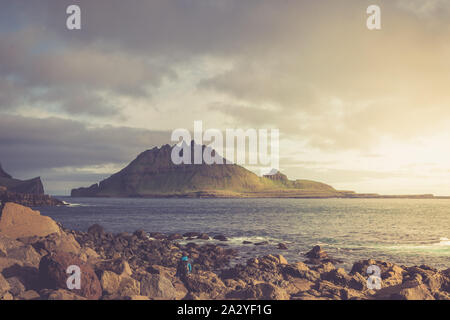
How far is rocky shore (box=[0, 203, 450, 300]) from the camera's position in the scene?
16.3 meters

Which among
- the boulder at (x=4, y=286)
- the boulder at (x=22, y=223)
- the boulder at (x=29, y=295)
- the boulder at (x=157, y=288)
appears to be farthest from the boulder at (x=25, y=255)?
the boulder at (x=157, y=288)

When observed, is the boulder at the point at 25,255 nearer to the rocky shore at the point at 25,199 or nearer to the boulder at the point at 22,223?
the boulder at the point at 22,223

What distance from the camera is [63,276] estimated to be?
1616 cm

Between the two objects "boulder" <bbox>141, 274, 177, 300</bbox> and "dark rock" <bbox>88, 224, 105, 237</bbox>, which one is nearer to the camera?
"boulder" <bbox>141, 274, 177, 300</bbox>

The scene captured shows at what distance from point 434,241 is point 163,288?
45.0m

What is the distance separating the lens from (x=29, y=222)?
27656 millimetres

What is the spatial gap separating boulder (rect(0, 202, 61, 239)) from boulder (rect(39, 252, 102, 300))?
11627mm

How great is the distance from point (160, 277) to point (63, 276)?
14.4 ft

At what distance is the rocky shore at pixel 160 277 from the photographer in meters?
16.3

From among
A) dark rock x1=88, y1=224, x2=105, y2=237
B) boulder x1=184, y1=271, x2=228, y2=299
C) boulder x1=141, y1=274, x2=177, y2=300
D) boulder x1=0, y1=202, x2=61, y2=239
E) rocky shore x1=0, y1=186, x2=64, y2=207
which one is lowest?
rocky shore x1=0, y1=186, x2=64, y2=207

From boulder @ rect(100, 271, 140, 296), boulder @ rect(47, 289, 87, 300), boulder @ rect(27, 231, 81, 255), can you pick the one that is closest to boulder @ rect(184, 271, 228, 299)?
boulder @ rect(100, 271, 140, 296)

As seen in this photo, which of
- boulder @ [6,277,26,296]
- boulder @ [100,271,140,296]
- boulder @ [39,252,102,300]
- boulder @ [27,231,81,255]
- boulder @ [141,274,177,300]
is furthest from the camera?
boulder @ [27,231,81,255]

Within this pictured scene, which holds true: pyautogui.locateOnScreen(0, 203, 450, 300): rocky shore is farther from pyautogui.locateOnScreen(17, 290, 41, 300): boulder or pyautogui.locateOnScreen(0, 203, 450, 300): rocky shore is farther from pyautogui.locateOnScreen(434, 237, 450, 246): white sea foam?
pyautogui.locateOnScreen(434, 237, 450, 246): white sea foam

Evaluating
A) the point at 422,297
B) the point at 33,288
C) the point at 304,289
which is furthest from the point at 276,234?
the point at 33,288
